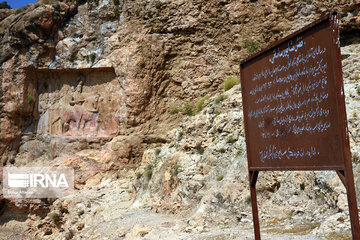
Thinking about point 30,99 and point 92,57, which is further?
point 30,99

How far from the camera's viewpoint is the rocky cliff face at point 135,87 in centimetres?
1098

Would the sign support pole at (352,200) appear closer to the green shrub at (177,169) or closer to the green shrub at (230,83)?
the green shrub at (177,169)

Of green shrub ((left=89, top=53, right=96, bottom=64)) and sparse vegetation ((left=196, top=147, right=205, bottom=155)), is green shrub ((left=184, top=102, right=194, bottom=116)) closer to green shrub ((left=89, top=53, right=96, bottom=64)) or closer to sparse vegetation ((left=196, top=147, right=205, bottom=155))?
sparse vegetation ((left=196, top=147, right=205, bottom=155))

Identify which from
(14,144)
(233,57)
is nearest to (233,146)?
(233,57)

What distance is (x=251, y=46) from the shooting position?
14320 millimetres

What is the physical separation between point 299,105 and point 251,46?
10.9 metres

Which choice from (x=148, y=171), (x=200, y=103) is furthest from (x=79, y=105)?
(x=148, y=171)

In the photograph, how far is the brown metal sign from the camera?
3.38 m

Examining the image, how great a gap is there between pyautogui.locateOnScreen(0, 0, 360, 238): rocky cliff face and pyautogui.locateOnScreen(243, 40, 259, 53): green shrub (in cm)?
4

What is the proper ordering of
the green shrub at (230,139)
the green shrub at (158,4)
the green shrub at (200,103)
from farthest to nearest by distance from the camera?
the green shrub at (158,4)
the green shrub at (200,103)
the green shrub at (230,139)

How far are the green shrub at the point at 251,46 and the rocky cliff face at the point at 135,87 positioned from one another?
40 millimetres

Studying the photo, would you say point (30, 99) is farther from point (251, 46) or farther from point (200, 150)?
point (251, 46)

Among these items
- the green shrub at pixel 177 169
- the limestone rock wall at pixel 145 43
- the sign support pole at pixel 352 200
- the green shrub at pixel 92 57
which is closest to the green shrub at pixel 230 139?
the green shrub at pixel 177 169

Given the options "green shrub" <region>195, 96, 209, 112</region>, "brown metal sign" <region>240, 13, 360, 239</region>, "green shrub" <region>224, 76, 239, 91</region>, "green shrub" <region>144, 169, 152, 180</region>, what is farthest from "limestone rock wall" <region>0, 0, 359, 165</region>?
"brown metal sign" <region>240, 13, 360, 239</region>
